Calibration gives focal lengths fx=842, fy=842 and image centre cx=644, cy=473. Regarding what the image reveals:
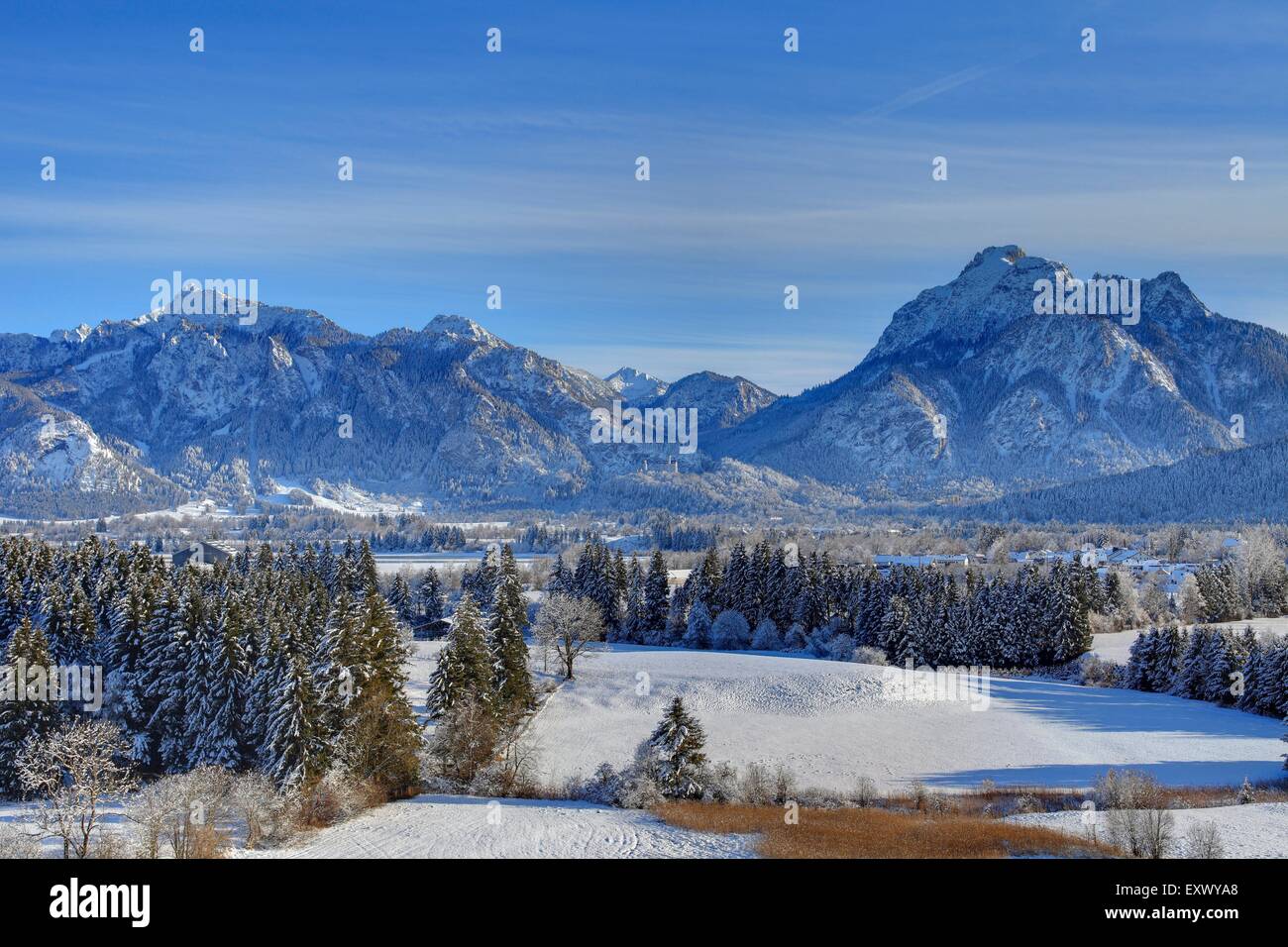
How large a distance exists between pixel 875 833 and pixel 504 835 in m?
13.8

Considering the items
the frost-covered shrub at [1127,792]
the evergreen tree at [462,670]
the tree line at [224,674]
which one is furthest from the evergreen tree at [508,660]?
the frost-covered shrub at [1127,792]

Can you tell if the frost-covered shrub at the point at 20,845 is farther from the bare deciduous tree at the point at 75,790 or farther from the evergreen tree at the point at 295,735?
the evergreen tree at the point at 295,735

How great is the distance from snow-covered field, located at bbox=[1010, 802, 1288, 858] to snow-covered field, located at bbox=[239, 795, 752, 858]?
45.1 ft

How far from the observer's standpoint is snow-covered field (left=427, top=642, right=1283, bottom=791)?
171ft

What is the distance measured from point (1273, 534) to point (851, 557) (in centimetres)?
10390

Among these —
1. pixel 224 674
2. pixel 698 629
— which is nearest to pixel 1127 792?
pixel 224 674

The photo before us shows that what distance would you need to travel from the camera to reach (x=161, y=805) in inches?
1145

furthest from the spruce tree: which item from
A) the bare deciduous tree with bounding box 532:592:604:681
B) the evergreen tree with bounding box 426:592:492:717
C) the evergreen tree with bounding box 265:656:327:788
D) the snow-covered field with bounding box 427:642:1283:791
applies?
the evergreen tree with bounding box 265:656:327:788

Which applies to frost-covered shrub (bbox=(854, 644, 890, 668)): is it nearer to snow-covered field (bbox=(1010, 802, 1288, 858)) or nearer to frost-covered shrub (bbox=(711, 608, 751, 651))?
frost-covered shrub (bbox=(711, 608, 751, 651))

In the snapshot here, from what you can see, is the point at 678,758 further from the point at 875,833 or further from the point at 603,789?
the point at 875,833

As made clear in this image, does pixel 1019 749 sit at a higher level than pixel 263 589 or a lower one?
lower
